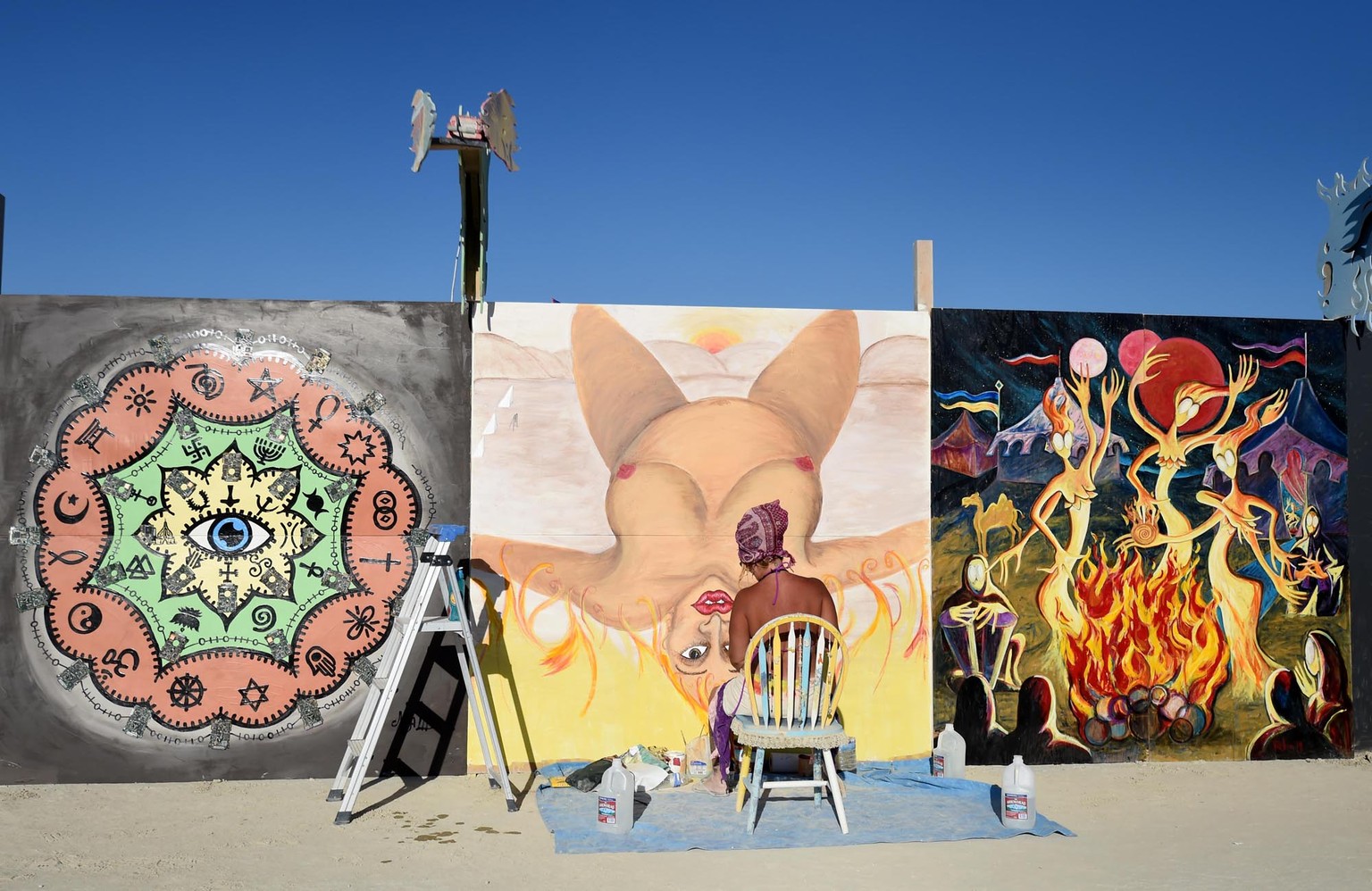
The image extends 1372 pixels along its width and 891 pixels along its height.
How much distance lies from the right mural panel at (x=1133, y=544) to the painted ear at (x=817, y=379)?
0.51 meters

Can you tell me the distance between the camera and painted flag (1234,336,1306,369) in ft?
24.7

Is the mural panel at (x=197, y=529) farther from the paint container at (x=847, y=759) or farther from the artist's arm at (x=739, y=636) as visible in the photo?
the paint container at (x=847, y=759)

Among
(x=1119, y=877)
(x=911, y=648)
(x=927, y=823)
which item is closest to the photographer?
(x=1119, y=877)

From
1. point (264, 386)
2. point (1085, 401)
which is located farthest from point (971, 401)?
point (264, 386)

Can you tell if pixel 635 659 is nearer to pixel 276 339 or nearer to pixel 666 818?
pixel 666 818

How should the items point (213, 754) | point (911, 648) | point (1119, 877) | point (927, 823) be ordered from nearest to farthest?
1. point (1119, 877)
2. point (927, 823)
3. point (213, 754)
4. point (911, 648)

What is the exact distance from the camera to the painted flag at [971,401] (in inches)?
286

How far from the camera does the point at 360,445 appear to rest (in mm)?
6809

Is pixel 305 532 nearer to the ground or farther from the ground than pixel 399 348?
nearer to the ground

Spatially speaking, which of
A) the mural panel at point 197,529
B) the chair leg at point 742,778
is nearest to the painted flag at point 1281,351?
the chair leg at point 742,778

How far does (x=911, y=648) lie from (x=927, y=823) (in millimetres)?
1560

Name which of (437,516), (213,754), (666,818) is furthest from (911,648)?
(213,754)

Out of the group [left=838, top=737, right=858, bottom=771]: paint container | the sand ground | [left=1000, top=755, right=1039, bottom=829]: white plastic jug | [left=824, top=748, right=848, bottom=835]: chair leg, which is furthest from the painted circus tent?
[left=1000, top=755, right=1039, bottom=829]: white plastic jug

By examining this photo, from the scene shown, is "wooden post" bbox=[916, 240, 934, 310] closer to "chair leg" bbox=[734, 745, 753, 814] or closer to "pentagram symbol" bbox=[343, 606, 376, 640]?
"chair leg" bbox=[734, 745, 753, 814]
